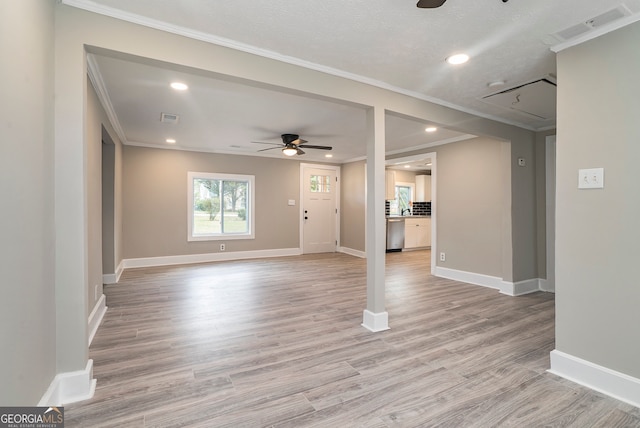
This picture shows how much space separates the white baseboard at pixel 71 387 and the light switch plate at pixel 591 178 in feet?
11.2

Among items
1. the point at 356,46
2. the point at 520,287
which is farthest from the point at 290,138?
the point at 520,287

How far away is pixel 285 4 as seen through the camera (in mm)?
1775

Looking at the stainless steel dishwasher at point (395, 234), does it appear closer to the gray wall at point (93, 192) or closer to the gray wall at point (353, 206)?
the gray wall at point (353, 206)

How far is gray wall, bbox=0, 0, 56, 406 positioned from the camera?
1.20m

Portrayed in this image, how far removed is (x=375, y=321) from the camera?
2832 mm

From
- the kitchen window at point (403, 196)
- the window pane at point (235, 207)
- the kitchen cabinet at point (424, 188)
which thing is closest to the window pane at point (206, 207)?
the window pane at point (235, 207)

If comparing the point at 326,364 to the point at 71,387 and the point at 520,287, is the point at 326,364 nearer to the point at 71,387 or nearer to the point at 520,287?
the point at 71,387

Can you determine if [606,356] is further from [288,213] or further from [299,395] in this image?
[288,213]

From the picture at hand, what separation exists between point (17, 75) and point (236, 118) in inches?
112

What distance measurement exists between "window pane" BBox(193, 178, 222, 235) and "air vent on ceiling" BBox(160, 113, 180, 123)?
7.46 feet

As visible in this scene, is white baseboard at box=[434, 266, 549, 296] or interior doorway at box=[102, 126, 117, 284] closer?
white baseboard at box=[434, 266, 549, 296]

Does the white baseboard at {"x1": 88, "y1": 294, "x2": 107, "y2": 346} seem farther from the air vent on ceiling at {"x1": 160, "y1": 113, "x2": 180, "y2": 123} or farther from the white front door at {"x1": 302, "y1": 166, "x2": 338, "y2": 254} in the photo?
the white front door at {"x1": 302, "y1": 166, "x2": 338, "y2": 254}

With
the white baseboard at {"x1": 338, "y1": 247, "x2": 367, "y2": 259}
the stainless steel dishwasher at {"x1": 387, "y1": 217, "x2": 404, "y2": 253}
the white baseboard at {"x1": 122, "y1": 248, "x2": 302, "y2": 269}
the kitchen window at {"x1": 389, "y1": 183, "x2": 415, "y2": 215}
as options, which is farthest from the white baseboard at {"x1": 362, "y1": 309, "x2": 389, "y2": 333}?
the kitchen window at {"x1": 389, "y1": 183, "x2": 415, "y2": 215}

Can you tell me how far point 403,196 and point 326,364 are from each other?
7696 millimetres
